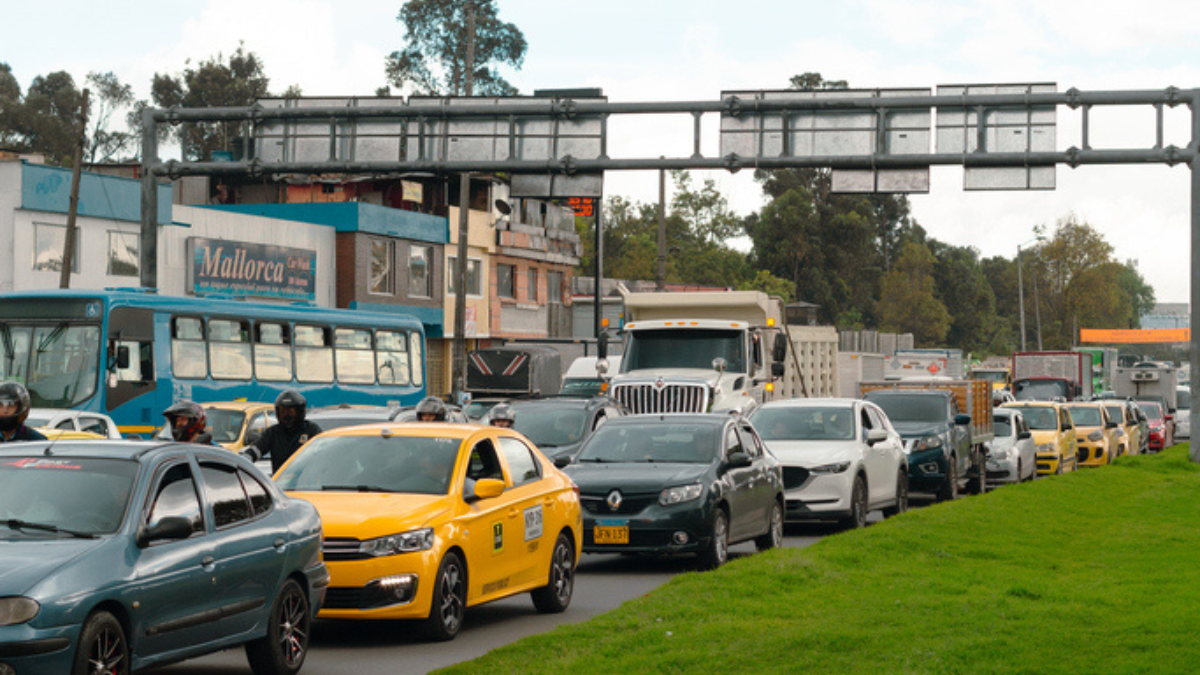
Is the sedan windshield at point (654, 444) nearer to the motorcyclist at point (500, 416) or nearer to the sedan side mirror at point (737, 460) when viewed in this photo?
the sedan side mirror at point (737, 460)

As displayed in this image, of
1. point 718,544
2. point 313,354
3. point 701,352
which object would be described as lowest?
point 718,544

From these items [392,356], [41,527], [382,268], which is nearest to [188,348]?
[392,356]

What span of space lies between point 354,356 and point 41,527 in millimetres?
24935

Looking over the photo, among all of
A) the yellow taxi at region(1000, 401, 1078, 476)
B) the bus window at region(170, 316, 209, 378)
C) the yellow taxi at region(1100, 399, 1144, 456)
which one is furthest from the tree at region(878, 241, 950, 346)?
the bus window at region(170, 316, 209, 378)

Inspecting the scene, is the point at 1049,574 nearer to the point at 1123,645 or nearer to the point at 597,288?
the point at 1123,645

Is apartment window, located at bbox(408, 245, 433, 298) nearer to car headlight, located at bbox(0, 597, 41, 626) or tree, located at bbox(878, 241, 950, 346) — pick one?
car headlight, located at bbox(0, 597, 41, 626)

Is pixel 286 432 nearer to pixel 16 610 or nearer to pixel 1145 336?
Result: pixel 16 610

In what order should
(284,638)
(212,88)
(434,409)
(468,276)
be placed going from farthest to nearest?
(212,88), (468,276), (434,409), (284,638)

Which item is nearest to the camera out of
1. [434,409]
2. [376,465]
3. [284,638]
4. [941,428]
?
[284,638]

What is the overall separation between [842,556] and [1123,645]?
216 inches

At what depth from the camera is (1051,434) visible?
112ft

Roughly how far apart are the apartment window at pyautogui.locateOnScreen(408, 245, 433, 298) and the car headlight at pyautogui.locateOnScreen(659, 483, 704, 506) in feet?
125

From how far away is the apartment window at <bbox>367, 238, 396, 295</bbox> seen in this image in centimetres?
5112

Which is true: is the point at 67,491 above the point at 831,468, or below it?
above
